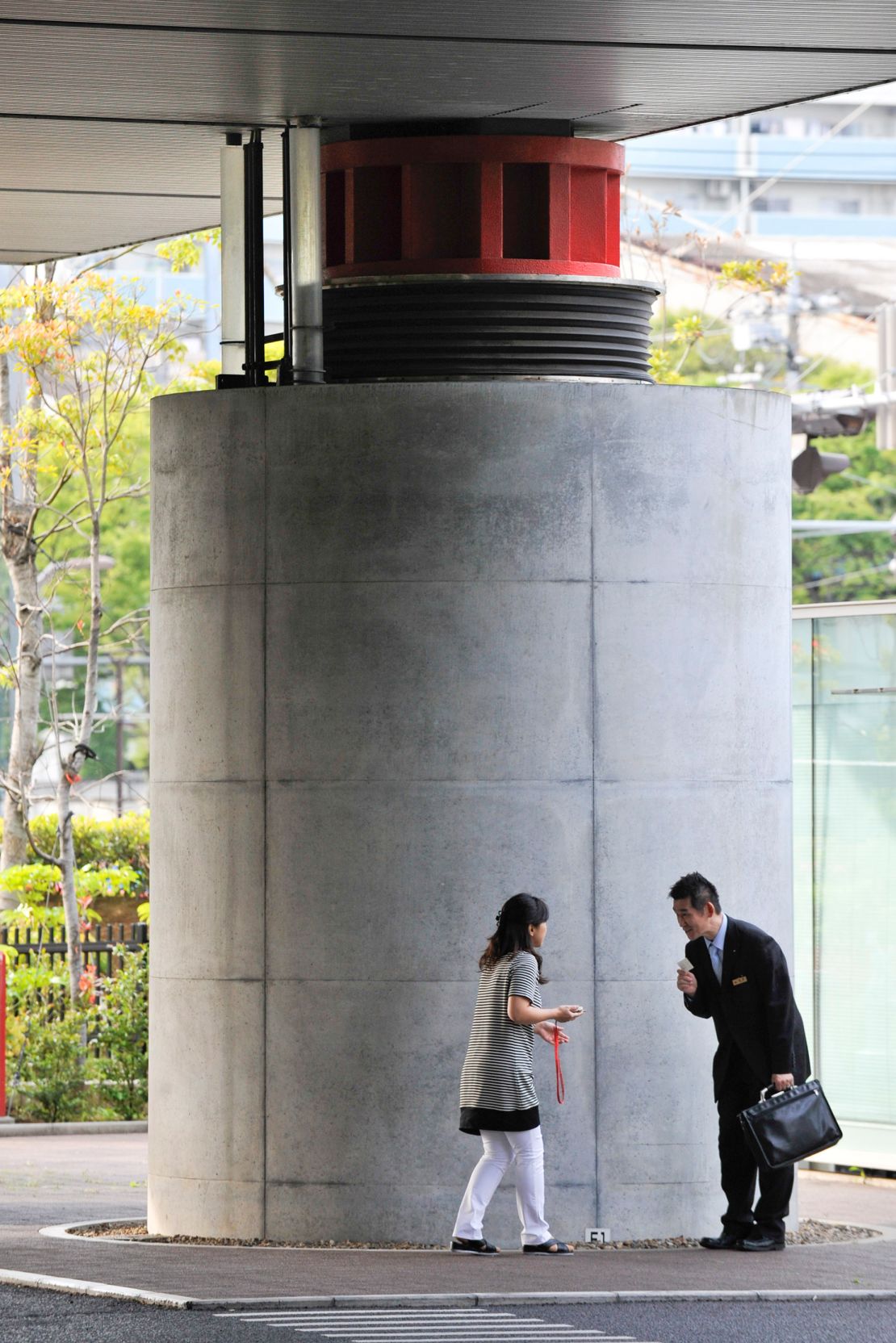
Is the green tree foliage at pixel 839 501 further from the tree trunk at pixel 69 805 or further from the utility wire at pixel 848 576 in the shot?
the tree trunk at pixel 69 805

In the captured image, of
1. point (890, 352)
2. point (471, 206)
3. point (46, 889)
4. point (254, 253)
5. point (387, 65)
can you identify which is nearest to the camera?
point (387, 65)

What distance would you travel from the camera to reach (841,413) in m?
36.8

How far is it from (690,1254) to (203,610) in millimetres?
3858

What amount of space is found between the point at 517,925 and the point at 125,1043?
948 cm

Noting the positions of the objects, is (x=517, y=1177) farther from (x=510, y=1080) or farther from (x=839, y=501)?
(x=839, y=501)

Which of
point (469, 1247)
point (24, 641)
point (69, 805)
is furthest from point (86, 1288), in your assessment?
point (24, 641)

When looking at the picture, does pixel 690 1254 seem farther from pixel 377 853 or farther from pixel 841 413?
pixel 841 413

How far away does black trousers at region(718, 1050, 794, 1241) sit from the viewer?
11.6 metres

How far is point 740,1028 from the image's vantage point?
38.0ft

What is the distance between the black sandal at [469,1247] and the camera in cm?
1125

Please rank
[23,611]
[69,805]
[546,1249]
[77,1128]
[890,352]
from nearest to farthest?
1. [546,1249]
2. [77,1128]
3. [69,805]
4. [23,611]
5. [890,352]

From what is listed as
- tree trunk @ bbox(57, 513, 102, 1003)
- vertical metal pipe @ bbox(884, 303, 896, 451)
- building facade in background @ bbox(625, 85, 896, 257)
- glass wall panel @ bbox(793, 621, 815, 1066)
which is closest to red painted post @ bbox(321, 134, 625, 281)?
glass wall panel @ bbox(793, 621, 815, 1066)

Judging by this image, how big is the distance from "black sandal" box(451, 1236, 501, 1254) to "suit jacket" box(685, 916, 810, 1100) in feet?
4.43

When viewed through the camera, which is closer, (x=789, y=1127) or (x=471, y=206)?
(x=789, y=1127)
